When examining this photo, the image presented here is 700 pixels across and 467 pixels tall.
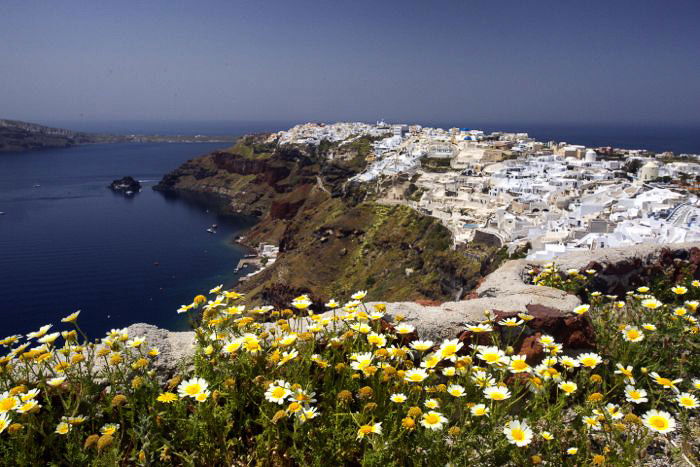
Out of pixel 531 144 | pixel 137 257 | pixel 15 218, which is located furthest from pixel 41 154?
pixel 531 144

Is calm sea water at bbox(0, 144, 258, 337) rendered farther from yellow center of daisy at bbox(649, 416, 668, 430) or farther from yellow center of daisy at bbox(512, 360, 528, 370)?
yellow center of daisy at bbox(649, 416, 668, 430)

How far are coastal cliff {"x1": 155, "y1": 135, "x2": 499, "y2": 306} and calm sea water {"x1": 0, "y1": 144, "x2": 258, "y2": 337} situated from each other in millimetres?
7693

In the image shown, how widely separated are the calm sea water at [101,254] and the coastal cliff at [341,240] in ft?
25.2

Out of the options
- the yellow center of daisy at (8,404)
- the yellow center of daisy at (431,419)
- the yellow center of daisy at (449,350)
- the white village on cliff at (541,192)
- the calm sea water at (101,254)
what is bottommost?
the calm sea water at (101,254)

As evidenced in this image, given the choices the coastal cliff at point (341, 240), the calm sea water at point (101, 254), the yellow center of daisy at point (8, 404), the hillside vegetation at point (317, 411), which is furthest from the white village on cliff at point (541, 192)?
the calm sea water at point (101, 254)

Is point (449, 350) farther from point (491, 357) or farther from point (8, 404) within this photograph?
point (8, 404)

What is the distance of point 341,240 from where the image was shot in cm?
4916

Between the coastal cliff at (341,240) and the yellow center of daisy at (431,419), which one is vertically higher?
the yellow center of daisy at (431,419)

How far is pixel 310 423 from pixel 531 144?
84.8 metres

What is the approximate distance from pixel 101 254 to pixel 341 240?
34615 mm

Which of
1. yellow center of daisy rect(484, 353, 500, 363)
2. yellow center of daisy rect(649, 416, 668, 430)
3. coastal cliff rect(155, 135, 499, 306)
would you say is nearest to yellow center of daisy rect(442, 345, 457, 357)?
yellow center of daisy rect(484, 353, 500, 363)

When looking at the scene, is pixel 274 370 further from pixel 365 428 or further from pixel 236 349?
pixel 365 428

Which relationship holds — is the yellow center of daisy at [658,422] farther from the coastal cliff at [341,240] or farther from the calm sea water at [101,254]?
the calm sea water at [101,254]

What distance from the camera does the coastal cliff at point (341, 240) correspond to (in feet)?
101
